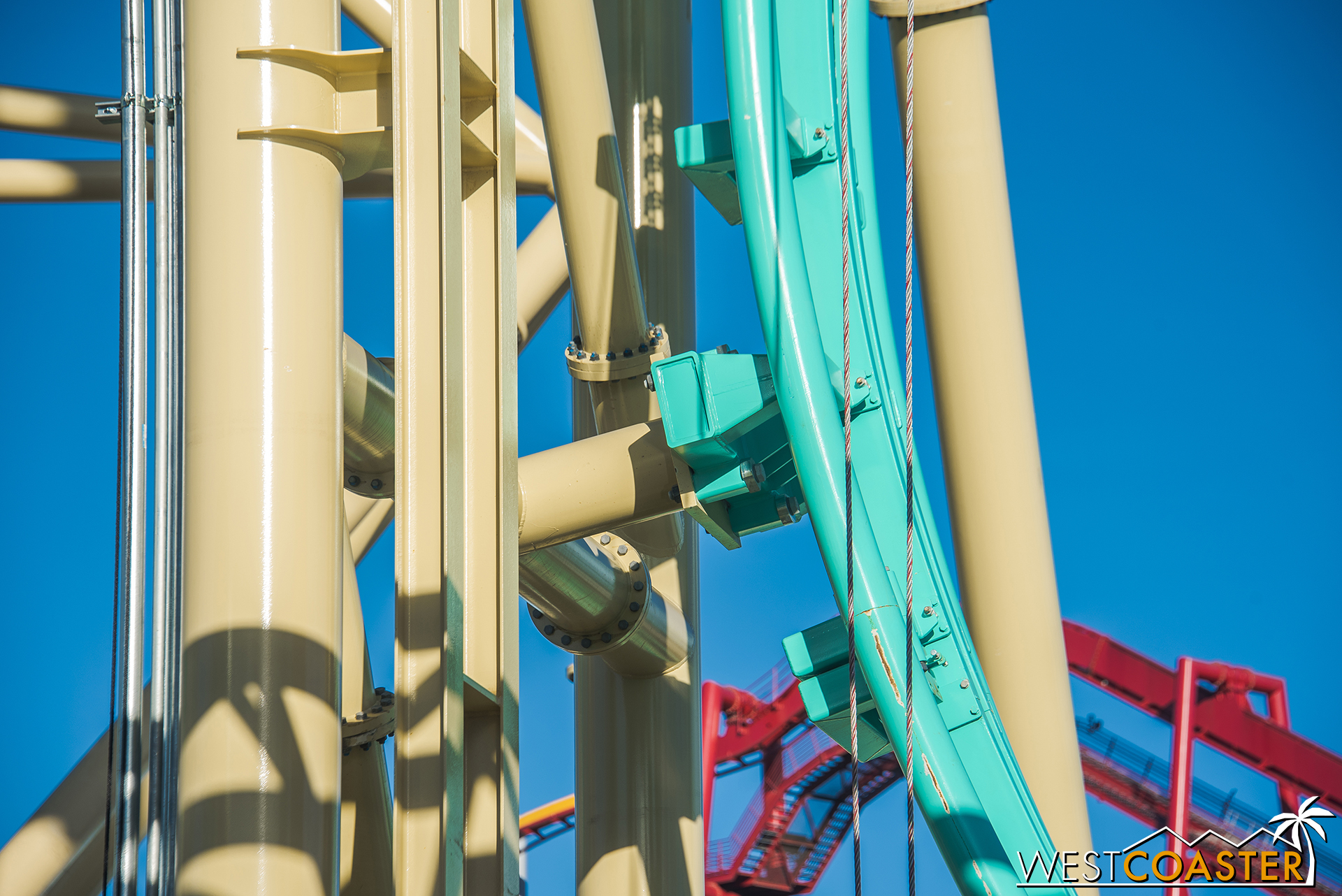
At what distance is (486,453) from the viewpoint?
4.90 m

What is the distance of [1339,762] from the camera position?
49.9ft

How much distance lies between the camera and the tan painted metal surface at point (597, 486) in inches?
237

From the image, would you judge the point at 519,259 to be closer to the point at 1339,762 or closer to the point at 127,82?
the point at 127,82

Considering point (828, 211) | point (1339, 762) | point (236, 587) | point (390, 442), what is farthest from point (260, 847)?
point (1339, 762)

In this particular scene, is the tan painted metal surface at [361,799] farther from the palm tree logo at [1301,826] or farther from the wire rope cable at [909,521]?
the palm tree logo at [1301,826]

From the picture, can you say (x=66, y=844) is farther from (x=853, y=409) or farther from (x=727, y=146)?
(x=727, y=146)

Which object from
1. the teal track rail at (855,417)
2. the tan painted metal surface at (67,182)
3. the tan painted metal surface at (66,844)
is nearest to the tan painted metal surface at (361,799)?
the tan painted metal surface at (66,844)

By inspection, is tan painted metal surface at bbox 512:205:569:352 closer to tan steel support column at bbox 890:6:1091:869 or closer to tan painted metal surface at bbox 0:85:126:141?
tan painted metal surface at bbox 0:85:126:141

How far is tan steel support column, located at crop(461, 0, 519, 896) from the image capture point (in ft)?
15.1

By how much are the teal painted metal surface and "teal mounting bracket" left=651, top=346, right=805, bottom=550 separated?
0.09 meters

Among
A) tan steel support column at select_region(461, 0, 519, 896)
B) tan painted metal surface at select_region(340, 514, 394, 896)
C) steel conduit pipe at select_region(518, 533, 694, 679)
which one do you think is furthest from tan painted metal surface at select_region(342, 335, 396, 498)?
tan steel support column at select_region(461, 0, 519, 896)

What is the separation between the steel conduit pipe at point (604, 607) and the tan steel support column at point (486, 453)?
5.59ft

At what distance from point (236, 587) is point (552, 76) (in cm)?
299

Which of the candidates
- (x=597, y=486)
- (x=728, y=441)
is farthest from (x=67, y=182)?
(x=728, y=441)
